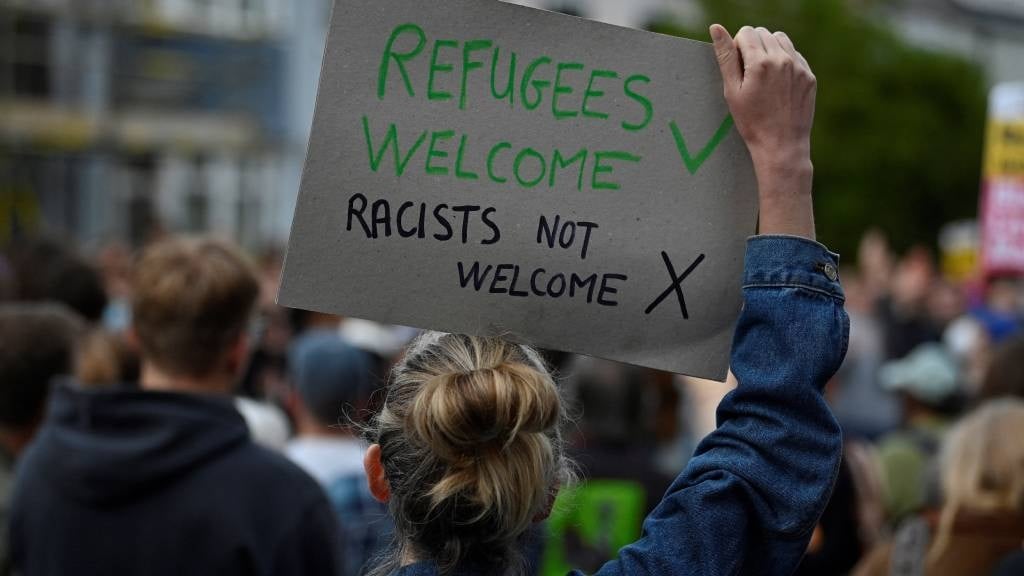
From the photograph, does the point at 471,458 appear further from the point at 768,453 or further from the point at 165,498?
the point at 165,498

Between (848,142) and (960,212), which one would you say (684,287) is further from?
(960,212)

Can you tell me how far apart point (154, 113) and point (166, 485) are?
25856 millimetres

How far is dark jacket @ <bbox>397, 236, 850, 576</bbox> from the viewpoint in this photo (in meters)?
1.66

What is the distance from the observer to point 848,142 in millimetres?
36375

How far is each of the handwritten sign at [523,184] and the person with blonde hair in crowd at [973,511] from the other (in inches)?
61.8

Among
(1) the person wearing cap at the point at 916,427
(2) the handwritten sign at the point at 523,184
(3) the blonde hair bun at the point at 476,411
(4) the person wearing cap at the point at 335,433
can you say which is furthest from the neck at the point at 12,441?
(1) the person wearing cap at the point at 916,427

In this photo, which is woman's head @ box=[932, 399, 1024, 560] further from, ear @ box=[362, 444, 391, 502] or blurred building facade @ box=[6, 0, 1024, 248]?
blurred building facade @ box=[6, 0, 1024, 248]

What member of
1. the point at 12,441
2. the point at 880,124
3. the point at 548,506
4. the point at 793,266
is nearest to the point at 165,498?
the point at 12,441

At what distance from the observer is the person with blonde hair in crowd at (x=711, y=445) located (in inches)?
65.6

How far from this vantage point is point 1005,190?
677cm

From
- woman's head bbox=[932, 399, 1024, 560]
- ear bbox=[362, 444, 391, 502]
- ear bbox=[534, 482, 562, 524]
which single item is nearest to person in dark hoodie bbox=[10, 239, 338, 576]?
ear bbox=[362, 444, 391, 502]

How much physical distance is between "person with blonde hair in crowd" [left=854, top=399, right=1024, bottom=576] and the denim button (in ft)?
5.44

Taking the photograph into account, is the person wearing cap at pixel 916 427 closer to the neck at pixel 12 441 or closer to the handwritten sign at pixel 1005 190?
the handwritten sign at pixel 1005 190

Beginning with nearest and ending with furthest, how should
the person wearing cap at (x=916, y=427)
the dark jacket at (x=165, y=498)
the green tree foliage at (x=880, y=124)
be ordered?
1. the dark jacket at (x=165, y=498)
2. the person wearing cap at (x=916, y=427)
3. the green tree foliage at (x=880, y=124)
